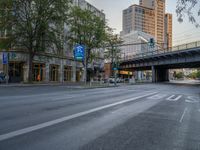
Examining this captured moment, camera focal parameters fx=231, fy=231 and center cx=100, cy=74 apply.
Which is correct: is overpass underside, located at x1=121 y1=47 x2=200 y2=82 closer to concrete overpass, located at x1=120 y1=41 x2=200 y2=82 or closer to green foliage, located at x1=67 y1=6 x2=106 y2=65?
concrete overpass, located at x1=120 y1=41 x2=200 y2=82

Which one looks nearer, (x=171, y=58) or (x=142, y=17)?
(x=142, y=17)

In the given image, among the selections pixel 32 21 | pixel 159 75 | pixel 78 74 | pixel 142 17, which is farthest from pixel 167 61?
pixel 32 21

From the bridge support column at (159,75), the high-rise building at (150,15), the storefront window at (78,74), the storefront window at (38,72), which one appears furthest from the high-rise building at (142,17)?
the storefront window at (38,72)

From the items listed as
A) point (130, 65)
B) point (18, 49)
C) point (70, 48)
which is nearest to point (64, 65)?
point (70, 48)

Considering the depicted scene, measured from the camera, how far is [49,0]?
36.4 m

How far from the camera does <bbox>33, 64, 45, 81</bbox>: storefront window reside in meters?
43.6

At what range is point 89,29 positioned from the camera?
43.9 m

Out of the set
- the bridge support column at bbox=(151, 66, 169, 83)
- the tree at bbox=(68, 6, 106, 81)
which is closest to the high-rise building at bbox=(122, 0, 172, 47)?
the tree at bbox=(68, 6, 106, 81)

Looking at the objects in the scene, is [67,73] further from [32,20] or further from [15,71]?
[32,20]

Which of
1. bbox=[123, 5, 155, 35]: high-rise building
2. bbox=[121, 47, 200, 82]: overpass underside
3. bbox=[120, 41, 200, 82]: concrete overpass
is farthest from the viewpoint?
bbox=[121, 47, 200, 82]: overpass underside

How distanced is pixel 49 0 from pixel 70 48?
14.7 m

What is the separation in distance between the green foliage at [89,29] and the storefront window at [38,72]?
828cm

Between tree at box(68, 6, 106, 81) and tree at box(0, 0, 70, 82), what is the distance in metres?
7.22

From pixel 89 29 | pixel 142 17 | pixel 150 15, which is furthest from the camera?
pixel 142 17
